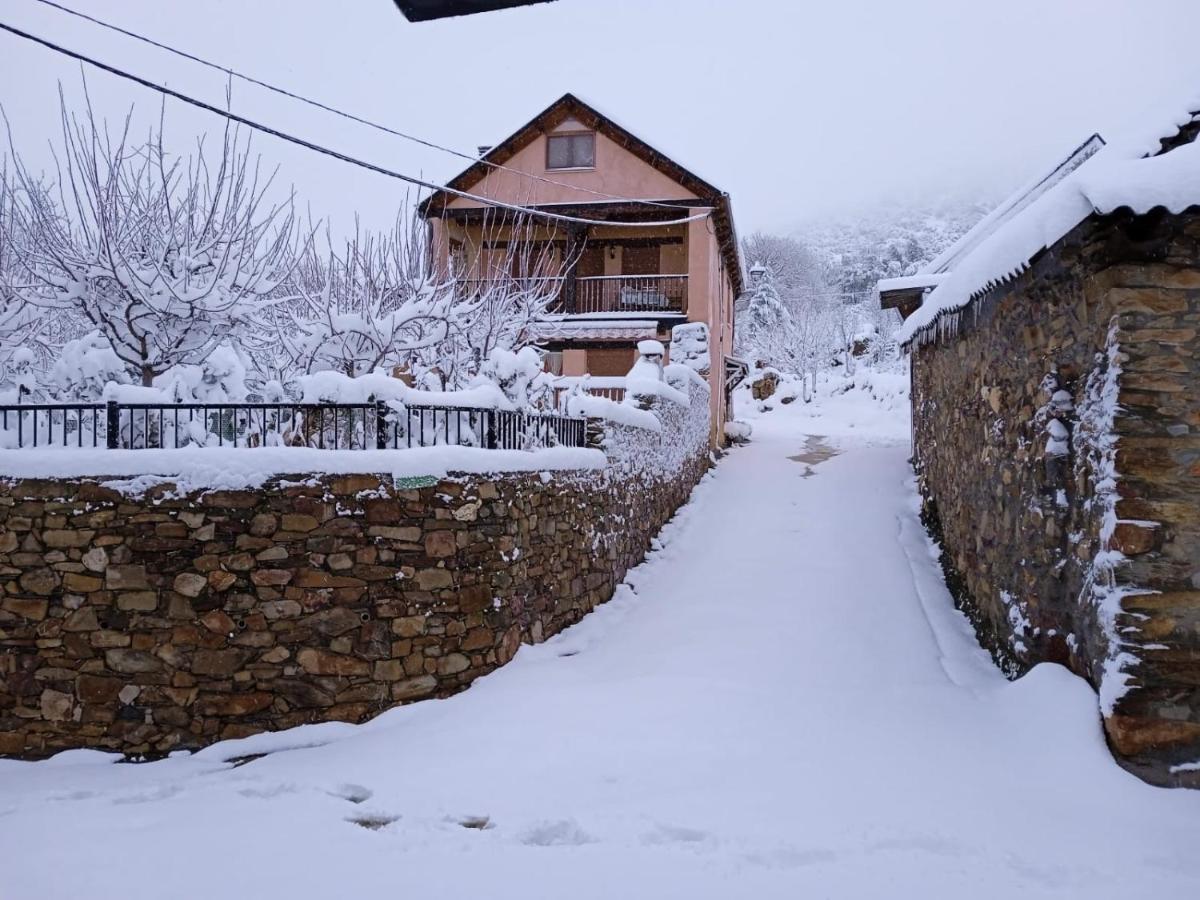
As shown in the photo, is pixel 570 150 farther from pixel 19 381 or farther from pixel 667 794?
pixel 667 794

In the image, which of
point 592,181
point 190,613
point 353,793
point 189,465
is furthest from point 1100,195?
point 592,181

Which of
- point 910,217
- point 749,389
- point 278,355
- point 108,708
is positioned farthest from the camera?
point 910,217

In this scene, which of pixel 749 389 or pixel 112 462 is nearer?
pixel 112 462

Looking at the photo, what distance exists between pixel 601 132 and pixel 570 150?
0.81m

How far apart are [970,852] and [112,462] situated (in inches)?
223

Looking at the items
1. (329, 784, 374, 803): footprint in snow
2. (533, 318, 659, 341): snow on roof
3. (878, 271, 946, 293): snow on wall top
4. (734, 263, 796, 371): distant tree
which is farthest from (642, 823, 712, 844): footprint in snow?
(734, 263, 796, 371): distant tree

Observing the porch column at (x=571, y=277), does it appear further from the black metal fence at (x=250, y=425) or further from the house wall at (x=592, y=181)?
the black metal fence at (x=250, y=425)

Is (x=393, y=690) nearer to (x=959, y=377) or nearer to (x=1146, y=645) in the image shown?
(x=1146, y=645)

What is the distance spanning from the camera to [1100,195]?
156 inches

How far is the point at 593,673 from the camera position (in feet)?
20.3

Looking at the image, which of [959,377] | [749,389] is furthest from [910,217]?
[959,377]

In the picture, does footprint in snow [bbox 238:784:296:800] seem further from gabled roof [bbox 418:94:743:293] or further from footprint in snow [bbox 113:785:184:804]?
gabled roof [bbox 418:94:743:293]

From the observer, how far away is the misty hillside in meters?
59.2

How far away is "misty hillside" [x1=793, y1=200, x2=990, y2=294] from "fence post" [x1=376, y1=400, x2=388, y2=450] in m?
41.3
